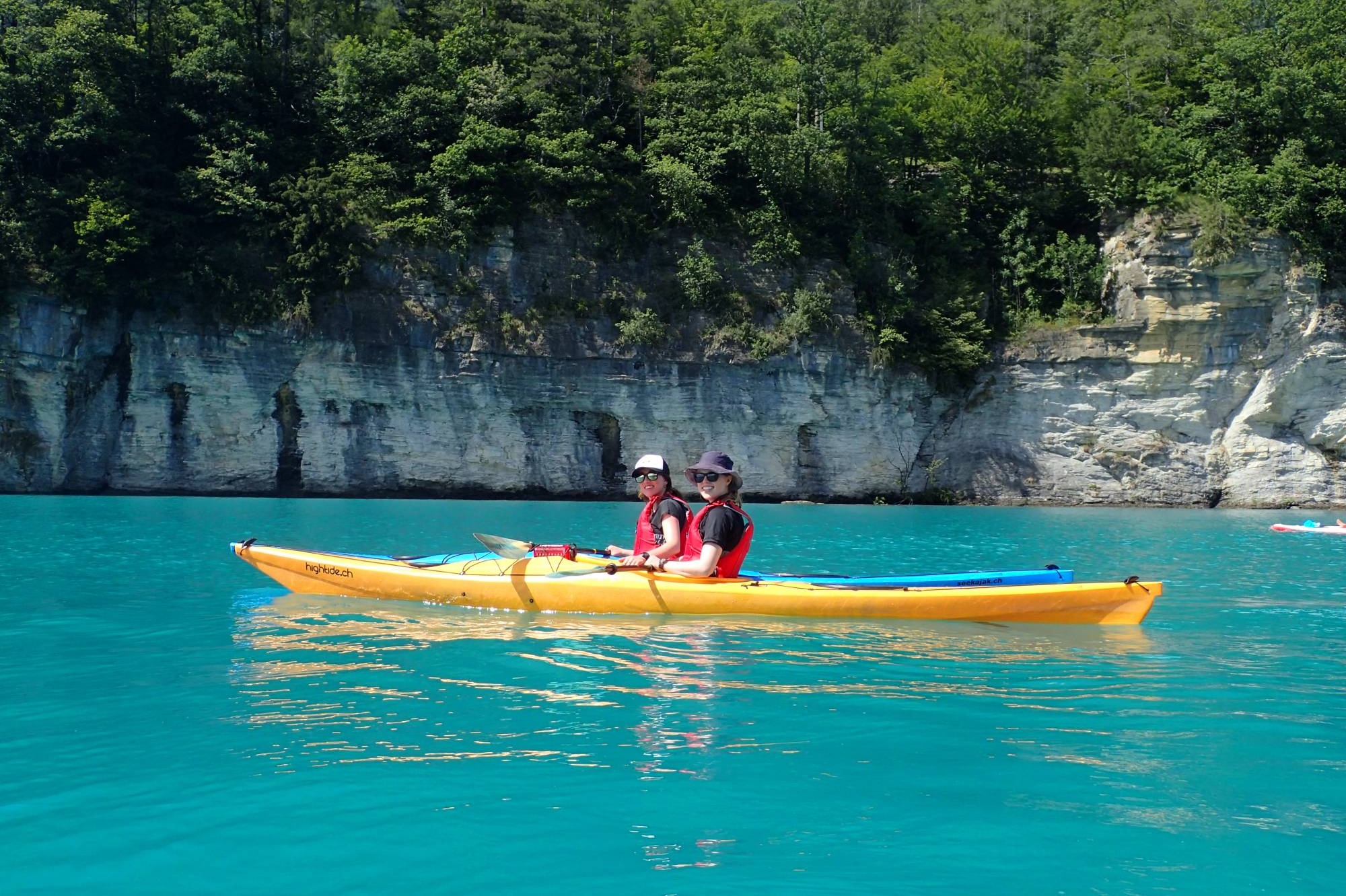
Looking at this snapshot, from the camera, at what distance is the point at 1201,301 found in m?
34.2

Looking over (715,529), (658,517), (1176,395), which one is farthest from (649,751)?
(1176,395)

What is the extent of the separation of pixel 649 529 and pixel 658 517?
0.25m

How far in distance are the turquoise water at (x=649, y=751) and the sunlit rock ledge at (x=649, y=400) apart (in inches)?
937

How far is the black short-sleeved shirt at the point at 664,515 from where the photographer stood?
10117 millimetres

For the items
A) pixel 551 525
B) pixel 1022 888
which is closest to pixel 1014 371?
pixel 551 525

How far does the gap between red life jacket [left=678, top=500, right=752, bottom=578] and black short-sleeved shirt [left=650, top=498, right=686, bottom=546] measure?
132 mm

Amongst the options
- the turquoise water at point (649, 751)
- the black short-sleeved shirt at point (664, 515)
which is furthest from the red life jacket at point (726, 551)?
the turquoise water at point (649, 751)

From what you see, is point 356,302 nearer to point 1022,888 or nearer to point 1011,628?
point 1011,628

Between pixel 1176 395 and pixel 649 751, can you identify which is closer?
pixel 649 751

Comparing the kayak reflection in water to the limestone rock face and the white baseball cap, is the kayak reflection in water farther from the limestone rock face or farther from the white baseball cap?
the limestone rock face

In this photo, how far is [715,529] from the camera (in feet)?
31.2

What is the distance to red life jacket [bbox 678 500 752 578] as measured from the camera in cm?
975

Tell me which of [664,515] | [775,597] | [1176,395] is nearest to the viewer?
[775,597]

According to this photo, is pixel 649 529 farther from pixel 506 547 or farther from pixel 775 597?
pixel 506 547
